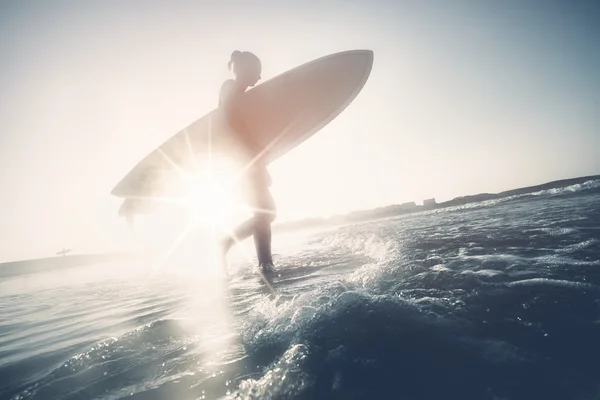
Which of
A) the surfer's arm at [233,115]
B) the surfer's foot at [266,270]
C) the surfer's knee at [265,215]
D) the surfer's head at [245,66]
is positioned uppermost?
the surfer's head at [245,66]

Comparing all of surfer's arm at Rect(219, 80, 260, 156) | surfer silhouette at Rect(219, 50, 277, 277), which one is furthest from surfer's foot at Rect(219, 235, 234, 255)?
surfer's arm at Rect(219, 80, 260, 156)

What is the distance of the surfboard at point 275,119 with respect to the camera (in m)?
6.97

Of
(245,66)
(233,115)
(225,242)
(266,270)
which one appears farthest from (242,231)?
(245,66)

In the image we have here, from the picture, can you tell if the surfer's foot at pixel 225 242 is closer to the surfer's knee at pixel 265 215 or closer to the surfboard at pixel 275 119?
the surfer's knee at pixel 265 215

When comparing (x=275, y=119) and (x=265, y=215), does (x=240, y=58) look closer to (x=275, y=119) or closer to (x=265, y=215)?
(x=275, y=119)

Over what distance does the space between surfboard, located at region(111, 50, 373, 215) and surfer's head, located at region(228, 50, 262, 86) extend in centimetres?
126

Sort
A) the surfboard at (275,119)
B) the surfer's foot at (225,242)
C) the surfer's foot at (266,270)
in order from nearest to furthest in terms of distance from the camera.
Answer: the surfer's foot at (266,270), the surfer's foot at (225,242), the surfboard at (275,119)

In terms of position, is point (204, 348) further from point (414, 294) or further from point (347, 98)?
point (347, 98)

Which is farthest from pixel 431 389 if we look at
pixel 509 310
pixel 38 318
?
pixel 38 318

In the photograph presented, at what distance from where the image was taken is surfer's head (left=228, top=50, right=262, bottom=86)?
5.49 metres

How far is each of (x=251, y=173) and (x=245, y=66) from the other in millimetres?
2111

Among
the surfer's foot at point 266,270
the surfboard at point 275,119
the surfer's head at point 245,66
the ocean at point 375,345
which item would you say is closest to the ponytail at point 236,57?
the surfer's head at point 245,66

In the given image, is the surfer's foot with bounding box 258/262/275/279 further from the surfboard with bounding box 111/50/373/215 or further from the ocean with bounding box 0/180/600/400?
the surfboard with bounding box 111/50/373/215

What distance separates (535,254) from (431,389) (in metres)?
2.89
